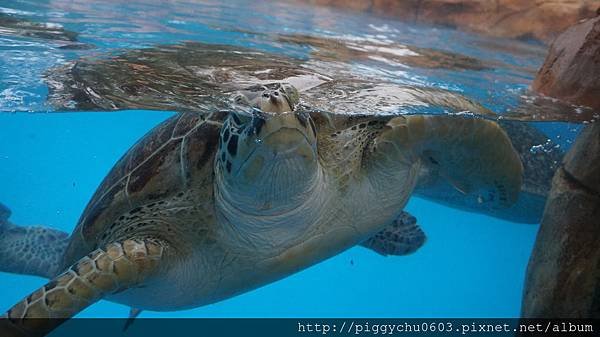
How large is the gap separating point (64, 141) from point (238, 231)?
39.8m

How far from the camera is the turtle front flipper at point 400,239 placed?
19.4ft

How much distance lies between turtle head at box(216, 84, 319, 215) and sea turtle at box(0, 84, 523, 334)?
10 mm

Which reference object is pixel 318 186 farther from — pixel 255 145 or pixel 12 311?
pixel 12 311

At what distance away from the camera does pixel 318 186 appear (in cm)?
350

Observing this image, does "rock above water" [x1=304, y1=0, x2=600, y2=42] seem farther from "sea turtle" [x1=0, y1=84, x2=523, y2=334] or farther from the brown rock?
the brown rock

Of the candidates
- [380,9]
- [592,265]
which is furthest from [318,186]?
[380,9]

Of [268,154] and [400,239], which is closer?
[268,154]

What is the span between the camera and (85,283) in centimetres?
305

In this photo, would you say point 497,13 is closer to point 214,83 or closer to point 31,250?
point 214,83

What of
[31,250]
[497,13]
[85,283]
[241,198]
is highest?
[497,13]

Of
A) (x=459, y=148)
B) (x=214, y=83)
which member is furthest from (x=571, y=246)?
(x=214, y=83)

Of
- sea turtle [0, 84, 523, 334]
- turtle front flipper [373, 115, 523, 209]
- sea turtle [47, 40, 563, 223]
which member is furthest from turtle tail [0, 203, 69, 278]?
turtle front flipper [373, 115, 523, 209]

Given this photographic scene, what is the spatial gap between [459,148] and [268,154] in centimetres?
191

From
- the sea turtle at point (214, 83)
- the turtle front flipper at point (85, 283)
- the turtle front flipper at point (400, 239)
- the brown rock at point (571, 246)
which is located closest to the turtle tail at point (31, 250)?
the sea turtle at point (214, 83)
